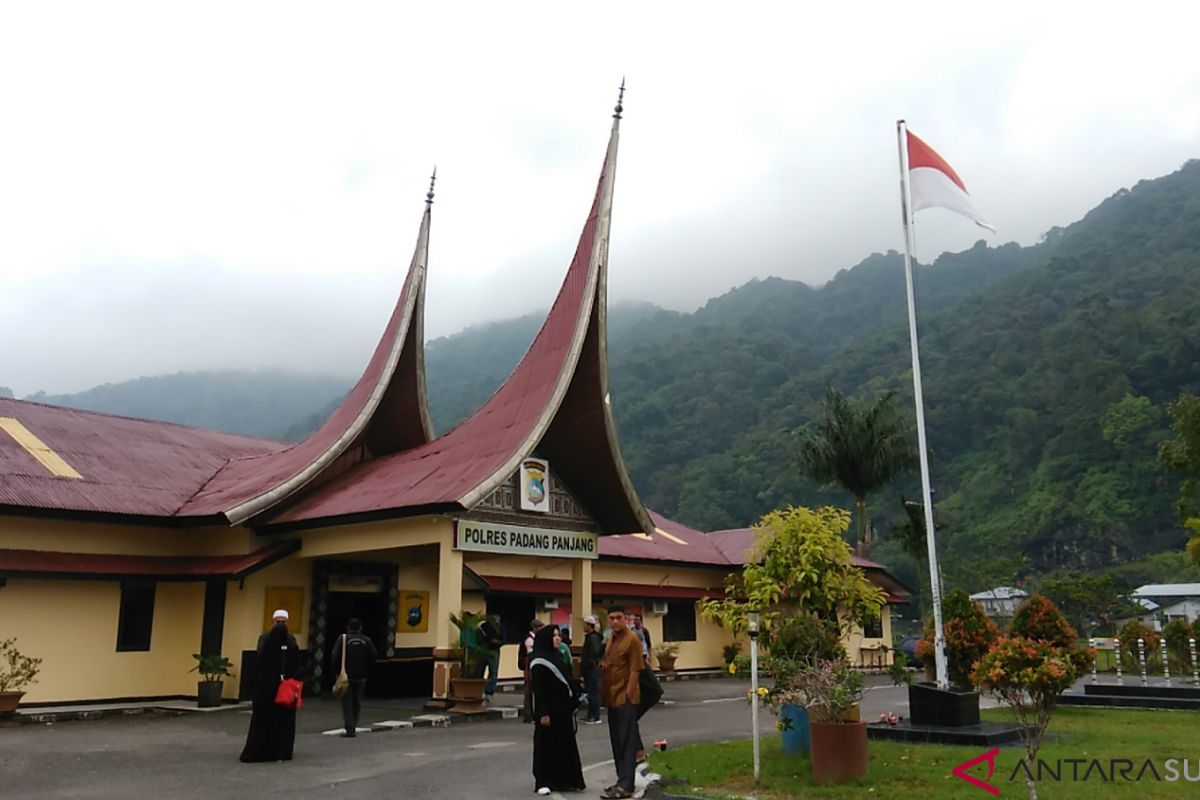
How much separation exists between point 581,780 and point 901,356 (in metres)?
74.9

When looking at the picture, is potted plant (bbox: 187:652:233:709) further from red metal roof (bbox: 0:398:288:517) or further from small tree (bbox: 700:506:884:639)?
small tree (bbox: 700:506:884:639)

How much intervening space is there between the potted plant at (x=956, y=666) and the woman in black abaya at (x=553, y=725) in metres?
5.57

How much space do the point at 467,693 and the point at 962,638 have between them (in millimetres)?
7634

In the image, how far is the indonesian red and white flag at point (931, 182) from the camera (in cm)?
1426

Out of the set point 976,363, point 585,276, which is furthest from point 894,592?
point 976,363

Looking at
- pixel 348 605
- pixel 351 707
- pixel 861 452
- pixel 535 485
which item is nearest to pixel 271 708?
pixel 351 707

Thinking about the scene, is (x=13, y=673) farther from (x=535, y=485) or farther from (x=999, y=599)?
(x=999, y=599)

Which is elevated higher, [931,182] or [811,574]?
[931,182]

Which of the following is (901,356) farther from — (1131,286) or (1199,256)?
(1199,256)

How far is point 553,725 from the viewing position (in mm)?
8734

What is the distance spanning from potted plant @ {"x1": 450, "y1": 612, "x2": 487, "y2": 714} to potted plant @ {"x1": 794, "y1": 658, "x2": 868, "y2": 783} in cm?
659

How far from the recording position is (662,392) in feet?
266

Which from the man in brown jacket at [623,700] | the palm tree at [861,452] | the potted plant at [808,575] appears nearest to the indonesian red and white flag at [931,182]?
the potted plant at [808,575]

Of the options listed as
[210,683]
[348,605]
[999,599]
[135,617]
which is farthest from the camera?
[999,599]
